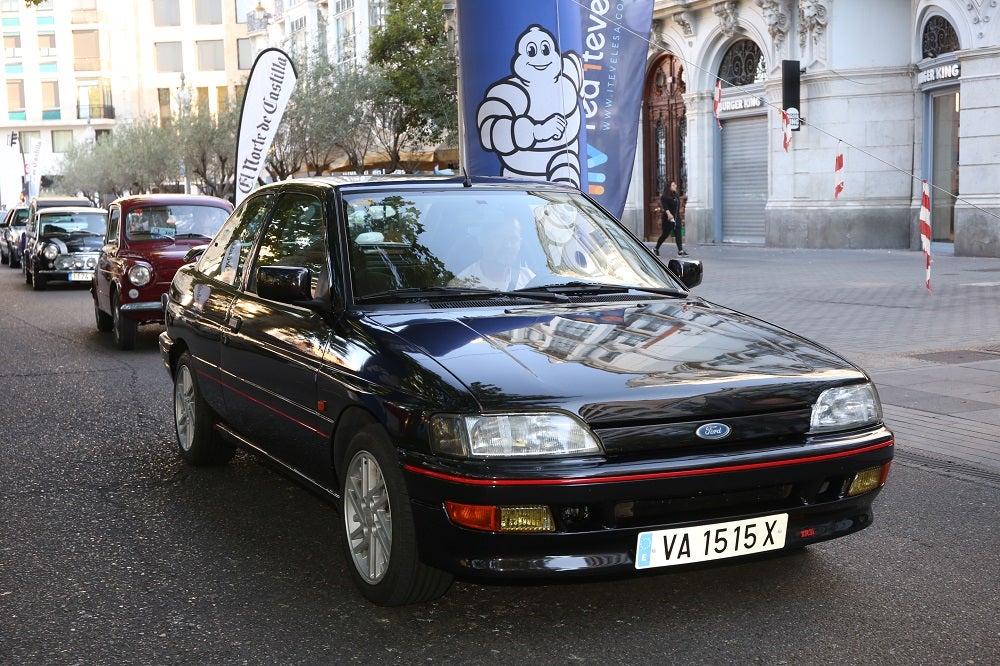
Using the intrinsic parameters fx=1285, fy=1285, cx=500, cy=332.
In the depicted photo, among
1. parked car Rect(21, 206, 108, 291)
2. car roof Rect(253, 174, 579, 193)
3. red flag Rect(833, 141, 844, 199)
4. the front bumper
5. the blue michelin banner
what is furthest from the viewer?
red flag Rect(833, 141, 844, 199)

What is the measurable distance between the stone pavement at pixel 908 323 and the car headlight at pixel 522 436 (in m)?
3.34

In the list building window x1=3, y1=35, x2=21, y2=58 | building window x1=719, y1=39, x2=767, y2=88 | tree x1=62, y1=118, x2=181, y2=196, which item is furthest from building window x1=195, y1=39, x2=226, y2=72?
building window x1=719, y1=39, x2=767, y2=88

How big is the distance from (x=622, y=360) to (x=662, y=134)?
30.5 meters

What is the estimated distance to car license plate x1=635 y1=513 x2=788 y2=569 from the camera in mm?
3994

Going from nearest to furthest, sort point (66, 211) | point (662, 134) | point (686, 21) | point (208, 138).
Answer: point (66, 211), point (686, 21), point (662, 134), point (208, 138)

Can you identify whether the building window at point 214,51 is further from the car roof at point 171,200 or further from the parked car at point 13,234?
the car roof at point 171,200

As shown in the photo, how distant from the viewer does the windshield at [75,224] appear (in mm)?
23203

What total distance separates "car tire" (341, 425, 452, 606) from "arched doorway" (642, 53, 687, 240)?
29.2 m

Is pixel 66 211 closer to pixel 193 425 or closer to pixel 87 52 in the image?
pixel 193 425

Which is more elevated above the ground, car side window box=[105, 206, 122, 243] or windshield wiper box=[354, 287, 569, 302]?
car side window box=[105, 206, 122, 243]

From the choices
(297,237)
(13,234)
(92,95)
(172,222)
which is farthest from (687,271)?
(92,95)

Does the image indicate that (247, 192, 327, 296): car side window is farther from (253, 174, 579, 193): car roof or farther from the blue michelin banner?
the blue michelin banner

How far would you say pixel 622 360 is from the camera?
14.0 ft

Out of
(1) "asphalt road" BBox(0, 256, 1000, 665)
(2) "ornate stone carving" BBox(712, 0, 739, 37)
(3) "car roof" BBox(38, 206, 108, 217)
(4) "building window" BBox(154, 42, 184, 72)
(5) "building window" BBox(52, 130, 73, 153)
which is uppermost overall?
(4) "building window" BBox(154, 42, 184, 72)
